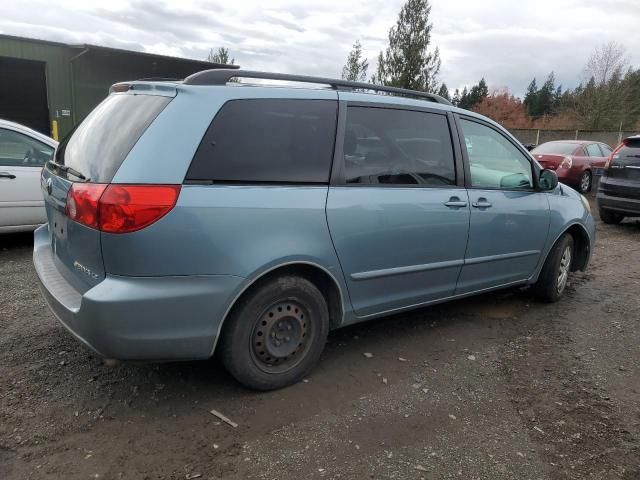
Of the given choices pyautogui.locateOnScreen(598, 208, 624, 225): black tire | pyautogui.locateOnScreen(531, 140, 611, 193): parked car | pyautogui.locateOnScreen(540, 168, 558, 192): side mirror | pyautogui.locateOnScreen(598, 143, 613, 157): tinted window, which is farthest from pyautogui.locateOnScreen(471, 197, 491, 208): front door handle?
pyautogui.locateOnScreen(598, 143, 613, 157): tinted window

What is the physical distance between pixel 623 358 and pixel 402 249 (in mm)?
1903

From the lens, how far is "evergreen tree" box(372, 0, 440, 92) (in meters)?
26.9

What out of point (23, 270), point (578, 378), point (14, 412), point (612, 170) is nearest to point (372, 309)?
point (578, 378)

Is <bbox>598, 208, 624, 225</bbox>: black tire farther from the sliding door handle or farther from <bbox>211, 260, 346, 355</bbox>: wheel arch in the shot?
<bbox>211, 260, 346, 355</bbox>: wheel arch

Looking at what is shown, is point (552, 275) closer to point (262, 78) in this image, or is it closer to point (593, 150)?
point (262, 78)

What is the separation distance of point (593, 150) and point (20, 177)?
1397 cm

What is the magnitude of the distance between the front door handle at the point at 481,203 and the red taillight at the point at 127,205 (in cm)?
228

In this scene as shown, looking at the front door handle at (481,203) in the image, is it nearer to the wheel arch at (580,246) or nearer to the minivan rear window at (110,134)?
the wheel arch at (580,246)

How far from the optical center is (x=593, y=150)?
1441 cm

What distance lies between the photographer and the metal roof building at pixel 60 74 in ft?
48.7

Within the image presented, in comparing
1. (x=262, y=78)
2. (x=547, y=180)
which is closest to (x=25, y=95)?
(x=262, y=78)

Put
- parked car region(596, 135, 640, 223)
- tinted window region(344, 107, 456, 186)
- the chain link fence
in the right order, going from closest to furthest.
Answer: tinted window region(344, 107, 456, 186)
parked car region(596, 135, 640, 223)
the chain link fence

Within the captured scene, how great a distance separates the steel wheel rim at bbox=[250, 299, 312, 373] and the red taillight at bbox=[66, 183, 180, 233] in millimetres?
839

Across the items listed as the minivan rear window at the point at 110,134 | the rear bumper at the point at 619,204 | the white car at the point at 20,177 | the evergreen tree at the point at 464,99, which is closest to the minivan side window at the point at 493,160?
the minivan rear window at the point at 110,134
